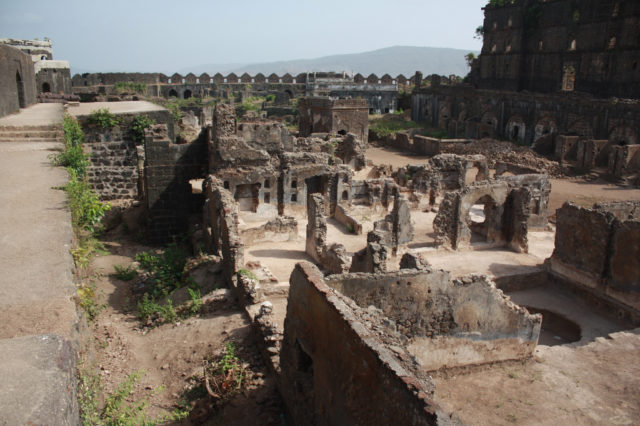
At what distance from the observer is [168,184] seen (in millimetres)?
16219

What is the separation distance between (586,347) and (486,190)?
21.2 feet

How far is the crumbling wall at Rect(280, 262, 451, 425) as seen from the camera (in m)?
5.00

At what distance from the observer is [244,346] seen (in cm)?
900

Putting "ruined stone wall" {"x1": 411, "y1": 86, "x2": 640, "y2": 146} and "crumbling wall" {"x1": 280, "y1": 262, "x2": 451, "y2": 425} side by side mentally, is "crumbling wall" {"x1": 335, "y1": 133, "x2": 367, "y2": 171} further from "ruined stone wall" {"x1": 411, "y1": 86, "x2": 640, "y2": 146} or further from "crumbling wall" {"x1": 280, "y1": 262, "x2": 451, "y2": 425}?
"crumbling wall" {"x1": 280, "y1": 262, "x2": 451, "y2": 425}

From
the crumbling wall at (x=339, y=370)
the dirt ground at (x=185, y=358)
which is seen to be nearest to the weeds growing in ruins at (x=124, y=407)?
the dirt ground at (x=185, y=358)

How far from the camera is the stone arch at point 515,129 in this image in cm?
3657

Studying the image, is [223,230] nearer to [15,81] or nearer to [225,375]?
[225,375]

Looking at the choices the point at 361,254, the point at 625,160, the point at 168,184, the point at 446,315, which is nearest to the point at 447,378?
the point at 446,315

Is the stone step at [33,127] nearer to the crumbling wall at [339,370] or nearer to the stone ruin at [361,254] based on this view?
the stone ruin at [361,254]

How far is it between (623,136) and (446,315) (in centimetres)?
2580

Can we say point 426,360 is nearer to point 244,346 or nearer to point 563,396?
point 563,396

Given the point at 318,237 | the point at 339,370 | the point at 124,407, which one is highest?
the point at 339,370

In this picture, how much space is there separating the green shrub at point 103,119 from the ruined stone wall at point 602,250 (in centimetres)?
1330

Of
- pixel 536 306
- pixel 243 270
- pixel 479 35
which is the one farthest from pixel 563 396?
pixel 479 35
